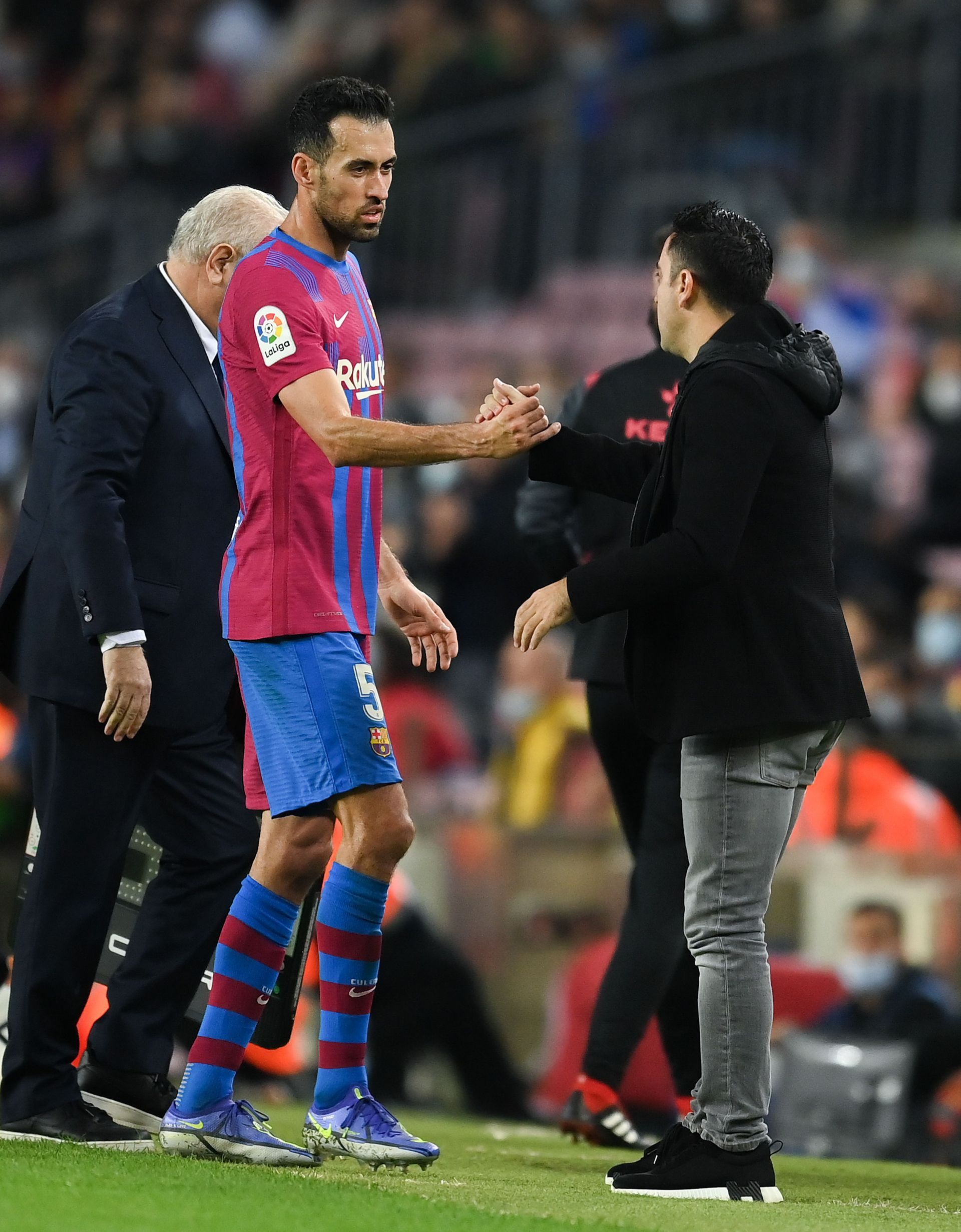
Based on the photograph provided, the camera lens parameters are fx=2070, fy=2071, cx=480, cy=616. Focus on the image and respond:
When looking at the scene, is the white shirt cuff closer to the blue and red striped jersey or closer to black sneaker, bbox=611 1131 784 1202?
the blue and red striped jersey

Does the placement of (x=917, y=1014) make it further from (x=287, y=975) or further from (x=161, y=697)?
(x=161, y=697)

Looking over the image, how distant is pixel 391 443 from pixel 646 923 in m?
1.81

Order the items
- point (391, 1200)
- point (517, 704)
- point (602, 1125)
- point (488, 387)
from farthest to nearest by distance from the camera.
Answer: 1. point (488, 387)
2. point (517, 704)
3. point (602, 1125)
4. point (391, 1200)

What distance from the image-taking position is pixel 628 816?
565 centimetres

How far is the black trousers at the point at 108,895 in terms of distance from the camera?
456cm

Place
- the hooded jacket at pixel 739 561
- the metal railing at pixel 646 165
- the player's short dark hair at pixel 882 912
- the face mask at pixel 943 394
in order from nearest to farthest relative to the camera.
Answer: the hooded jacket at pixel 739 561 < the player's short dark hair at pixel 882 912 < the face mask at pixel 943 394 < the metal railing at pixel 646 165

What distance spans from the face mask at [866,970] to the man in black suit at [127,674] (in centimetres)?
318

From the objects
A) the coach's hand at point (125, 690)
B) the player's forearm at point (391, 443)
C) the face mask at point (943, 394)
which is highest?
the face mask at point (943, 394)

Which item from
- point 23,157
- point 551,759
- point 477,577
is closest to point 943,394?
point 477,577

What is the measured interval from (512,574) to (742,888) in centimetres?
750

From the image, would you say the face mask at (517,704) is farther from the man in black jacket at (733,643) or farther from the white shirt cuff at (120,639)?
the man in black jacket at (733,643)

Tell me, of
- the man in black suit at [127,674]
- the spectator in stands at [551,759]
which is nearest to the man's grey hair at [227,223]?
the man in black suit at [127,674]

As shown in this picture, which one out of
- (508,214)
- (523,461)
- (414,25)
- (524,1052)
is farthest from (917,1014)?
(414,25)

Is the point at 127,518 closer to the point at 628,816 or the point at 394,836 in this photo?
the point at 394,836
